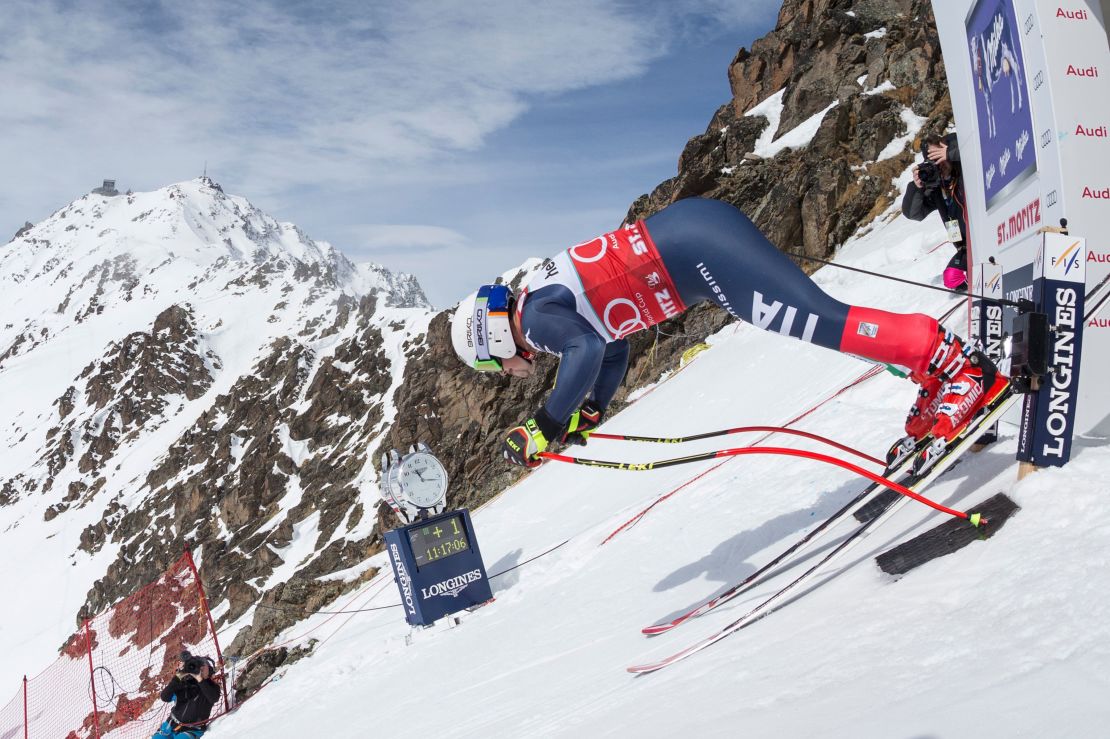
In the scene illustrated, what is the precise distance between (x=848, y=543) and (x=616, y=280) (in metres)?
1.75

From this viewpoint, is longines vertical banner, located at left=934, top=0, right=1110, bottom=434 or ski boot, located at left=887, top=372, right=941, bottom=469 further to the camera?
ski boot, located at left=887, top=372, right=941, bottom=469

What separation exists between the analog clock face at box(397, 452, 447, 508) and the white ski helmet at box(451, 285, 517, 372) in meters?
3.97

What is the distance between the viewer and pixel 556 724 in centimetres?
325

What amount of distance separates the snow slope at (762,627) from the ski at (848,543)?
0.07 meters

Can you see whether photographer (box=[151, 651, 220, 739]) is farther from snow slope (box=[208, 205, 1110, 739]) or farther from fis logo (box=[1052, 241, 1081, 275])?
fis logo (box=[1052, 241, 1081, 275])

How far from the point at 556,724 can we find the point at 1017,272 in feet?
11.3

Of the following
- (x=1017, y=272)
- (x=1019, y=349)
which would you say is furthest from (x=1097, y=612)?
(x=1017, y=272)

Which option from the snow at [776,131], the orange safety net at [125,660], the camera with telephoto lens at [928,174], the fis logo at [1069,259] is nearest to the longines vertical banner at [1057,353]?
the fis logo at [1069,259]

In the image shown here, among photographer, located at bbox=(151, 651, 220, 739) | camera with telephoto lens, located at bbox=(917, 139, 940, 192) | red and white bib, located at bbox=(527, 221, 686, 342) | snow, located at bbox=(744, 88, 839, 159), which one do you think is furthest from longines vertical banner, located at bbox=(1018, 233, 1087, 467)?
snow, located at bbox=(744, 88, 839, 159)

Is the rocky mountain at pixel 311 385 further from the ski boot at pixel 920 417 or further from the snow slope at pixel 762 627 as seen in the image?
the ski boot at pixel 920 417

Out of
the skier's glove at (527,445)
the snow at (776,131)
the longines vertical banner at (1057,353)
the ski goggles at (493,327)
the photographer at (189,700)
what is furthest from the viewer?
the snow at (776,131)

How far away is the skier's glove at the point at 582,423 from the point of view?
4.43 metres

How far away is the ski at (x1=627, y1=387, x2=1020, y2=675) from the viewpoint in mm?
3428

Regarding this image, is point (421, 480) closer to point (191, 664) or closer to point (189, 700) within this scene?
point (191, 664)
